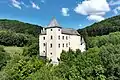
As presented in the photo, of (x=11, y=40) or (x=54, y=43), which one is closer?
(x=54, y=43)

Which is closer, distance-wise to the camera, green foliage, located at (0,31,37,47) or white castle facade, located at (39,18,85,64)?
white castle facade, located at (39,18,85,64)

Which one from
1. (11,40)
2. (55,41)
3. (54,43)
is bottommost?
(54,43)

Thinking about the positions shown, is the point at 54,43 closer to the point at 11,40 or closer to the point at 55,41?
the point at 55,41

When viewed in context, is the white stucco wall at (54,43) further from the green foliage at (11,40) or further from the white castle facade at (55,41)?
the green foliage at (11,40)

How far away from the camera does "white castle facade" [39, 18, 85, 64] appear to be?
61.2 metres

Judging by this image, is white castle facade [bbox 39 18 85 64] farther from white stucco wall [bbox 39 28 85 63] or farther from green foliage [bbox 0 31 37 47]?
green foliage [bbox 0 31 37 47]

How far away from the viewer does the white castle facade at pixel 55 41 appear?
201ft

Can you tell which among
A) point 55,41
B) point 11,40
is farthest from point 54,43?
point 11,40

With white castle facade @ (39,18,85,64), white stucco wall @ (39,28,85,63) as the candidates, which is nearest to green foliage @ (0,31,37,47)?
white castle facade @ (39,18,85,64)

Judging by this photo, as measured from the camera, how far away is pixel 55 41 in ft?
201

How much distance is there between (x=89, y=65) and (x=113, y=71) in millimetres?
3925

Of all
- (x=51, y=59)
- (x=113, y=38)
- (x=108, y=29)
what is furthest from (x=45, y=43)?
(x=108, y=29)

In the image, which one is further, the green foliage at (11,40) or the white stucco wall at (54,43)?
the green foliage at (11,40)

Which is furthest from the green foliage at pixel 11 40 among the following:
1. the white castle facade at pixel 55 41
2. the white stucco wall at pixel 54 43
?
the white stucco wall at pixel 54 43
